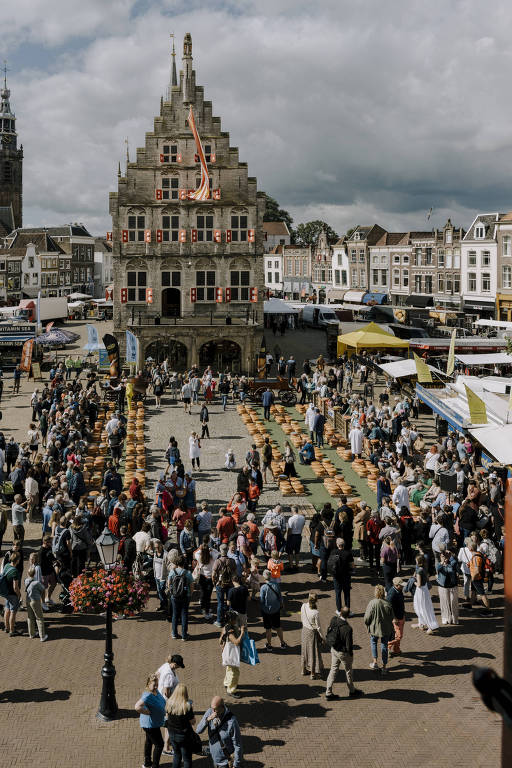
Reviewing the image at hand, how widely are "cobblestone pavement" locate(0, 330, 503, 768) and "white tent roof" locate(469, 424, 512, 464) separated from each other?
4.74m

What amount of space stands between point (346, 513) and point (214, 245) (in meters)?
32.7

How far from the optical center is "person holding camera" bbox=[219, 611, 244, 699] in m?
11.7

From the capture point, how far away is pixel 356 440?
88.3ft

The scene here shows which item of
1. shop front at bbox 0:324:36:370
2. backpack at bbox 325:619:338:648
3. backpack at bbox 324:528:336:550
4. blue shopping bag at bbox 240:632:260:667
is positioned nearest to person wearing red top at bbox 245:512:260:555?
backpack at bbox 324:528:336:550

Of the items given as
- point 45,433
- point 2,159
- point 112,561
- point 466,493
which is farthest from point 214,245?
point 2,159

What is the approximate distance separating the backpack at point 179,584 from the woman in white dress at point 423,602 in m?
4.14

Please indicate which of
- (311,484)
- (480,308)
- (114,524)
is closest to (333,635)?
(114,524)

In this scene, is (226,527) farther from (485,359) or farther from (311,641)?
(485,359)

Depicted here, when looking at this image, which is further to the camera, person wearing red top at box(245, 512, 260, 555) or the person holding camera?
person wearing red top at box(245, 512, 260, 555)

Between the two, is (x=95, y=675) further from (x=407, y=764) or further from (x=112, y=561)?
(x=407, y=764)

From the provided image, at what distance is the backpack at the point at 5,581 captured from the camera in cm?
1373

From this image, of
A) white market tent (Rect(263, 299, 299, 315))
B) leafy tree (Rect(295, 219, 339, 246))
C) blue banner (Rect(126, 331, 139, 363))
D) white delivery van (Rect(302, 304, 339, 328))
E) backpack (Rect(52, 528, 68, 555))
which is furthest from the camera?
leafy tree (Rect(295, 219, 339, 246))

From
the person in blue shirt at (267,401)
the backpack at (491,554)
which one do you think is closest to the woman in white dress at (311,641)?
the backpack at (491,554)

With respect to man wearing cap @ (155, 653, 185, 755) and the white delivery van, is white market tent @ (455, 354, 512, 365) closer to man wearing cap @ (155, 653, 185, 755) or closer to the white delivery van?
man wearing cap @ (155, 653, 185, 755)
